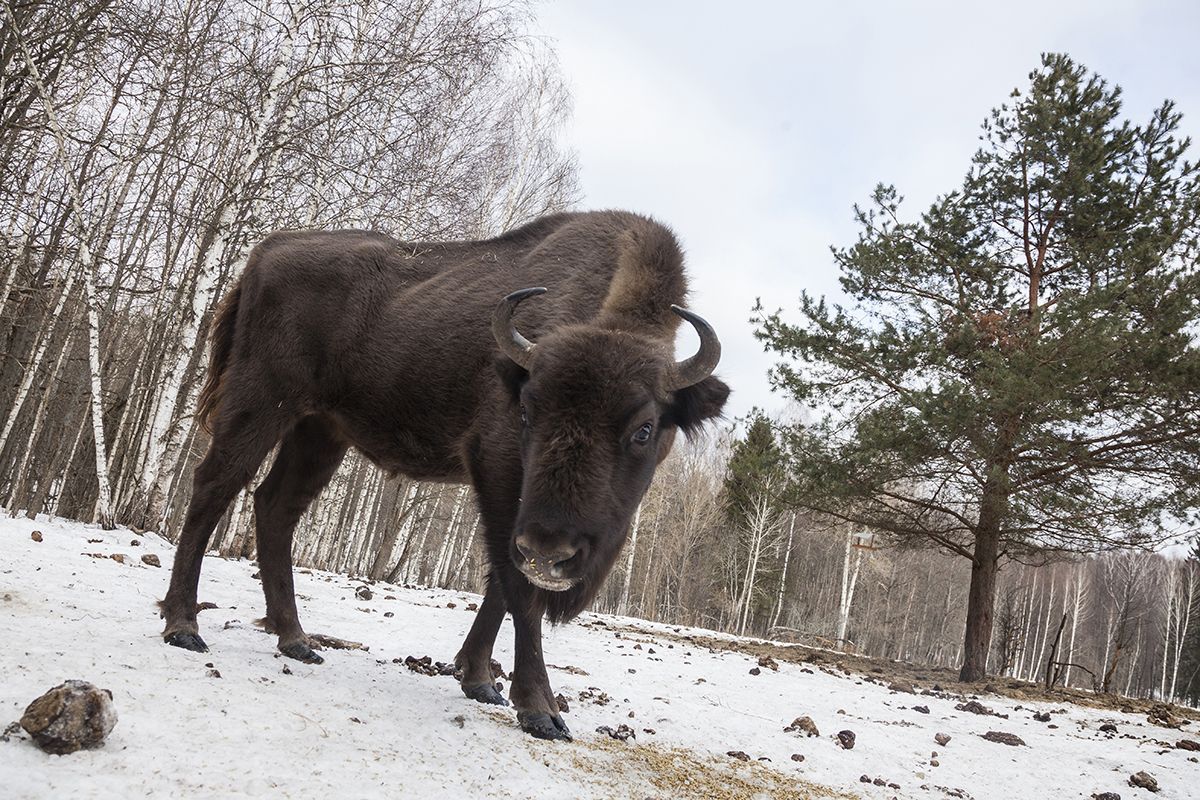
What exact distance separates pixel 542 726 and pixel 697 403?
1.73m

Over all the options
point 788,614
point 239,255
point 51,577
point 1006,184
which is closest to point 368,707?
point 51,577

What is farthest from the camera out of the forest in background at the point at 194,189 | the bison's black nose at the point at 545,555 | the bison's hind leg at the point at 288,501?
the forest in background at the point at 194,189

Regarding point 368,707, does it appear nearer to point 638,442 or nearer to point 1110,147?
point 638,442

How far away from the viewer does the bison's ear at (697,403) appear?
3920 millimetres

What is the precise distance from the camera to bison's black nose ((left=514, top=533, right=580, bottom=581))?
9.39 feet

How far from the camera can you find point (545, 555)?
2863mm

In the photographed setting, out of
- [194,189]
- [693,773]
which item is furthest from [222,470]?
[194,189]

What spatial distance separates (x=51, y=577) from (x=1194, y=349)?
14.1 m

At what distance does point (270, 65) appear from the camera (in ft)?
31.4

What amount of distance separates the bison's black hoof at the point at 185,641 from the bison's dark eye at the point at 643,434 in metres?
2.36

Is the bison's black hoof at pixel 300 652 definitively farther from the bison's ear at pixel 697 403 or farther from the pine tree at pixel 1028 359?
the pine tree at pixel 1028 359

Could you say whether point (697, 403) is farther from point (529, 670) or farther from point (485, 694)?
point (485, 694)

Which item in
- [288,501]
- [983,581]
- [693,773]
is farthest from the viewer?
[983,581]

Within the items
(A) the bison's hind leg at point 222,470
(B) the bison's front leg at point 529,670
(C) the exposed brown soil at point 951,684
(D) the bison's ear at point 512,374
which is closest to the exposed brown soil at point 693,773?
(B) the bison's front leg at point 529,670
